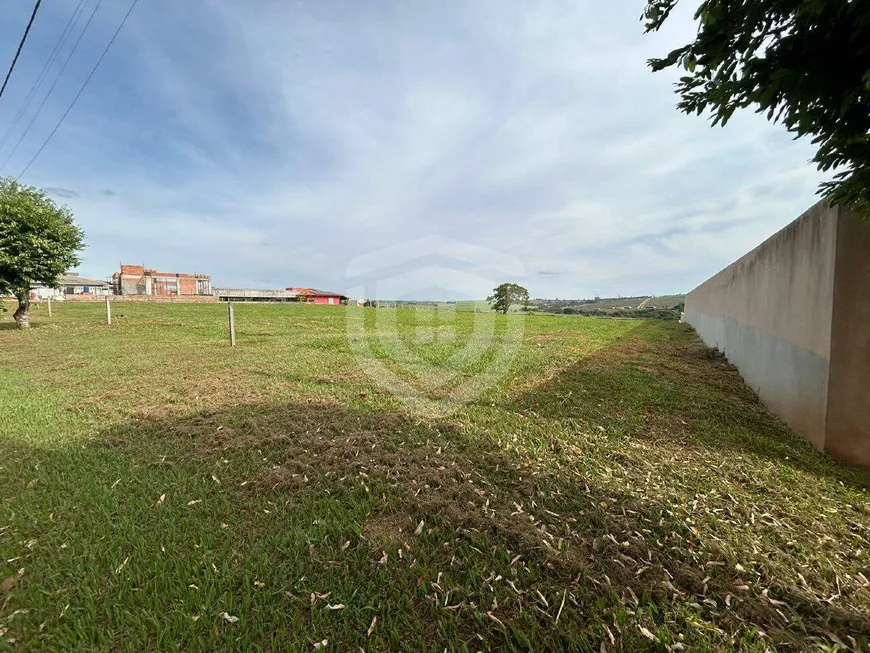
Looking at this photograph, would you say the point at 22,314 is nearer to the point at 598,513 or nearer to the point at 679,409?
the point at 598,513

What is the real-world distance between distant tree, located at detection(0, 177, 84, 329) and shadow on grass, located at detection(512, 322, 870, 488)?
15.1m

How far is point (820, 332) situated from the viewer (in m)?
3.05

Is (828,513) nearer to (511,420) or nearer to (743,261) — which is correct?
(511,420)

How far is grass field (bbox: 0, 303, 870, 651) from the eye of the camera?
1.50 meters

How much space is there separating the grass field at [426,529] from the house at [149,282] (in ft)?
167

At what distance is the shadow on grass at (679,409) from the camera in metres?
3.05

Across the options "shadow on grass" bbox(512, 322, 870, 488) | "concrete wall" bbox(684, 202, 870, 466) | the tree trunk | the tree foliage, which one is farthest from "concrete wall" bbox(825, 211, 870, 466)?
the tree trunk

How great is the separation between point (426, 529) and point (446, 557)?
0.25 metres

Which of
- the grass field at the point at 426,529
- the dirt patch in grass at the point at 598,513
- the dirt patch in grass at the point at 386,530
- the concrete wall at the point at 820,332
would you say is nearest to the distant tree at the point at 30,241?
the grass field at the point at 426,529

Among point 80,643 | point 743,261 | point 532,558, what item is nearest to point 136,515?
point 80,643

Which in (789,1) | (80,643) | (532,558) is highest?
(789,1)

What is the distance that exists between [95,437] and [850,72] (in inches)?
247

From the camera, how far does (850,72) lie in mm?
1798

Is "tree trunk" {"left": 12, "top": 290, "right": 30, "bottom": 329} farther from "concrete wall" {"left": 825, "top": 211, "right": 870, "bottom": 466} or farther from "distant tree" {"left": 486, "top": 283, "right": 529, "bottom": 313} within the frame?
"concrete wall" {"left": 825, "top": 211, "right": 870, "bottom": 466}
